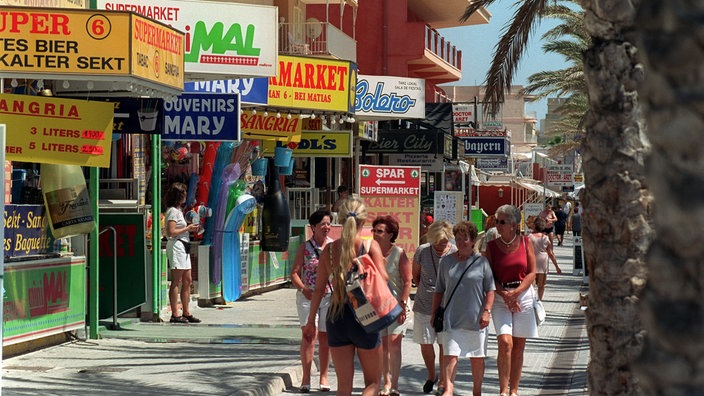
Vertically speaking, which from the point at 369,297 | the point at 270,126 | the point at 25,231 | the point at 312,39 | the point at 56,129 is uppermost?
the point at 312,39

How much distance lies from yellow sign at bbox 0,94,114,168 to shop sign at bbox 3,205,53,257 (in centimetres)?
68

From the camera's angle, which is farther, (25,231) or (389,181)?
(389,181)

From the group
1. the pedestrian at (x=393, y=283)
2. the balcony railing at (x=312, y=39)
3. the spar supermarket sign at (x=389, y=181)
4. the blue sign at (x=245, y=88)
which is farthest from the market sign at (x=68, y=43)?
the balcony railing at (x=312, y=39)

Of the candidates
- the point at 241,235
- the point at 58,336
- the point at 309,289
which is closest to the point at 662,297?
the point at 309,289

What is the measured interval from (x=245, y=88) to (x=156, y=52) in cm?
653

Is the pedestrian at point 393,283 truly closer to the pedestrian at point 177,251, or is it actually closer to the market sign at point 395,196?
the pedestrian at point 177,251

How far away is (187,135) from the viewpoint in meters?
15.7

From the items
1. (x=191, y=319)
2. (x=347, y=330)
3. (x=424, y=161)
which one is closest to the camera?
(x=347, y=330)

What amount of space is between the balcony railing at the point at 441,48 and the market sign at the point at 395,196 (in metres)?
25.6

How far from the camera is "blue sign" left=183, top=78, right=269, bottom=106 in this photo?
18.3 meters

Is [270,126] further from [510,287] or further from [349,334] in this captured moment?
[349,334]

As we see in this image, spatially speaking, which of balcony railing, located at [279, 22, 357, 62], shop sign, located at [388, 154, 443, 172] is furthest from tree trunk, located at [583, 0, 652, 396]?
shop sign, located at [388, 154, 443, 172]

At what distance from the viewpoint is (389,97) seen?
25.6 meters

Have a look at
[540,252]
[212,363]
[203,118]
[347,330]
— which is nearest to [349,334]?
[347,330]
